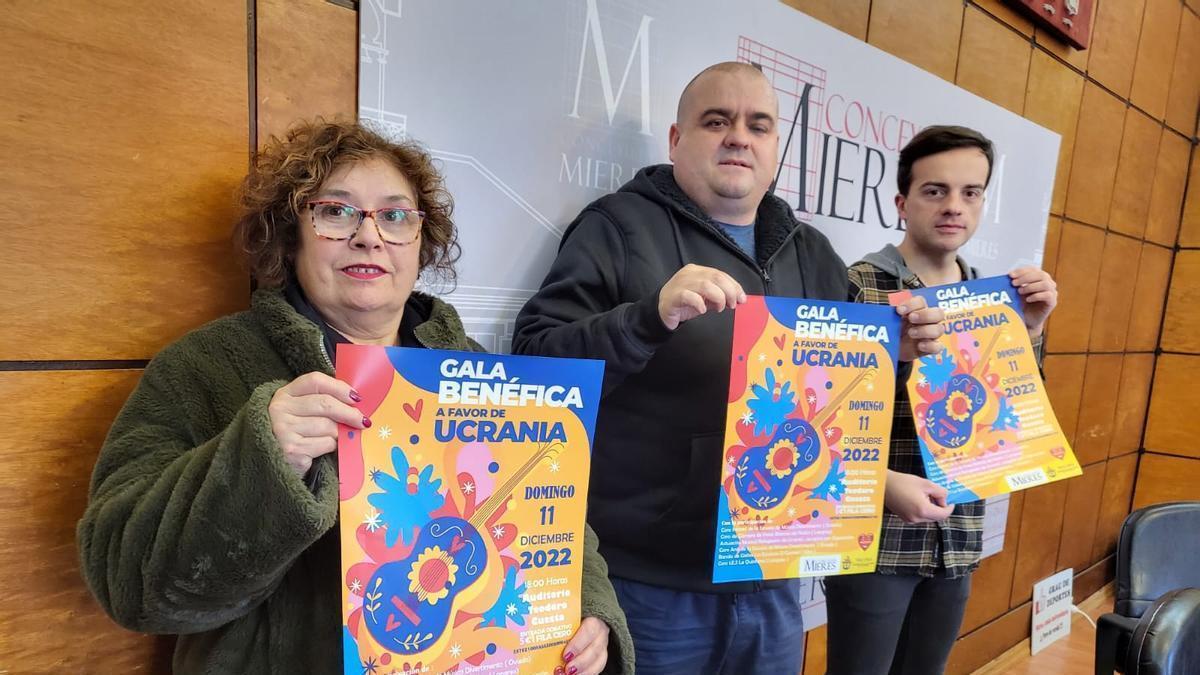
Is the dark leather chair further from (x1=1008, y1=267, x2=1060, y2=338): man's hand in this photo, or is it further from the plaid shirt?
(x1=1008, y1=267, x2=1060, y2=338): man's hand

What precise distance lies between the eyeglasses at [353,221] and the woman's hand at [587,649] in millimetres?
580

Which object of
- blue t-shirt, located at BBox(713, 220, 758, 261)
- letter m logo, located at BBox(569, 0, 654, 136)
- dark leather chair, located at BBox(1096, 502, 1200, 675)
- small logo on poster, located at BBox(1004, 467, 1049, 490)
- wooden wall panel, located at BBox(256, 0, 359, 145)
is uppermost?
letter m logo, located at BBox(569, 0, 654, 136)

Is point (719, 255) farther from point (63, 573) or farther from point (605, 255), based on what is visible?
point (63, 573)

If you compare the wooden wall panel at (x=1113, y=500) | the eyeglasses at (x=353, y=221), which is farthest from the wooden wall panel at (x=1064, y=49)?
the eyeglasses at (x=353, y=221)

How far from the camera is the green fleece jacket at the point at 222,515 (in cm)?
68

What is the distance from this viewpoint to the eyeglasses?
88cm

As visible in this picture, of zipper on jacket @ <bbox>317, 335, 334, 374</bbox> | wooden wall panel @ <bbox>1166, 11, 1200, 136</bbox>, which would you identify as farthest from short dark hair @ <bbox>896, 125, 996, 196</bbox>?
wooden wall panel @ <bbox>1166, 11, 1200, 136</bbox>

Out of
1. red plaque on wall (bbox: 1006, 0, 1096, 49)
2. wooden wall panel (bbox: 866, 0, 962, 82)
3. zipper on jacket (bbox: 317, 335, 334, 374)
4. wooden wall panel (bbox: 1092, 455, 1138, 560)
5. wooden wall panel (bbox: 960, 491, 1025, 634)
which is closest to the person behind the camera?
zipper on jacket (bbox: 317, 335, 334, 374)

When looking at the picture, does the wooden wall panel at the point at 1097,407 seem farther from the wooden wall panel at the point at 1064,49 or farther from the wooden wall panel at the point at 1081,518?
the wooden wall panel at the point at 1064,49

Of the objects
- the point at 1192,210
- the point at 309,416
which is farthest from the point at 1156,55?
the point at 309,416

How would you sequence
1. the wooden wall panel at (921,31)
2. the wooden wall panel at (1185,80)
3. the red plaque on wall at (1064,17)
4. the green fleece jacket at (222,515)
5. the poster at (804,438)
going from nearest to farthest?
the green fleece jacket at (222,515) < the poster at (804,438) < the wooden wall panel at (921,31) < the red plaque on wall at (1064,17) < the wooden wall panel at (1185,80)

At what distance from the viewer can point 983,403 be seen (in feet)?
4.68

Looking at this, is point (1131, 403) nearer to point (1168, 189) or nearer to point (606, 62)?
point (1168, 189)

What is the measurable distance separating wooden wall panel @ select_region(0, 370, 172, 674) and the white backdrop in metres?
0.57
